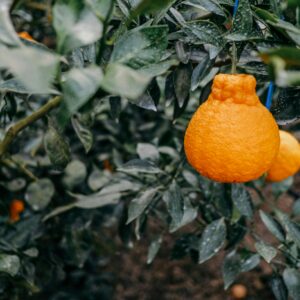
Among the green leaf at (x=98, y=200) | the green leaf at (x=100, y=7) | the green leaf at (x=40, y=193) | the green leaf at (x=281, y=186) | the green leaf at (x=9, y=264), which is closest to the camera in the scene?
the green leaf at (x=100, y=7)

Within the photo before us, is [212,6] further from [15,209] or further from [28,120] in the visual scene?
[15,209]

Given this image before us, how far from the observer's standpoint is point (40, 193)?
1.25m

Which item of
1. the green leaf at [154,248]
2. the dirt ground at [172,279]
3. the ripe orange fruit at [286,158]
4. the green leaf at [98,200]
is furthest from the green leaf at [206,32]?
the dirt ground at [172,279]

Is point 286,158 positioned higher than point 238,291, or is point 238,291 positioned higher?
point 286,158

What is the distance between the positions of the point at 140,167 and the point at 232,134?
0.41 metres

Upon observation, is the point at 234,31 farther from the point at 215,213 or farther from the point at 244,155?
the point at 215,213

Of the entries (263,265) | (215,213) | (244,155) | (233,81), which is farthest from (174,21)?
(263,265)

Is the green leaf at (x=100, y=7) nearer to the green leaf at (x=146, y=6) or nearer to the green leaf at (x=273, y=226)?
the green leaf at (x=146, y=6)

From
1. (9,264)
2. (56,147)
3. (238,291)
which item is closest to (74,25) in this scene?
(56,147)

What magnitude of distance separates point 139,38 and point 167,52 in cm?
25

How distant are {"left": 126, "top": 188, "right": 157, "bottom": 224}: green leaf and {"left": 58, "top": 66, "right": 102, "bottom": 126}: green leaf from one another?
0.56 m

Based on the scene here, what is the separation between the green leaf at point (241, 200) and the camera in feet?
3.31

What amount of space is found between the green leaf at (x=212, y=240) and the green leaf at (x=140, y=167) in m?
0.17

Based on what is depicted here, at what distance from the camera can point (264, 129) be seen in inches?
24.7
